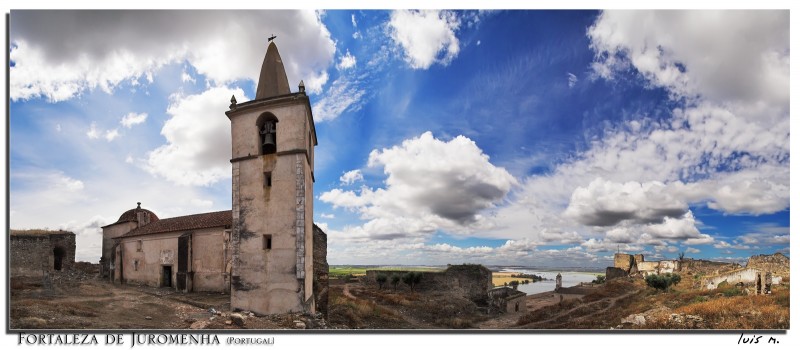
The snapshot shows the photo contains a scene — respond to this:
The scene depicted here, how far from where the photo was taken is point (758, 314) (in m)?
8.05

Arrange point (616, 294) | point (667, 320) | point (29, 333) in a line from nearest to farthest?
point (29, 333) → point (667, 320) → point (616, 294)

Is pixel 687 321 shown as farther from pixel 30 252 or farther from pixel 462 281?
pixel 30 252

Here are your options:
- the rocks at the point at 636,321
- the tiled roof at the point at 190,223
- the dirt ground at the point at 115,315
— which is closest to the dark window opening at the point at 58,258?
the tiled roof at the point at 190,223

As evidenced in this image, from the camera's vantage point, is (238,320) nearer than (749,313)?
No

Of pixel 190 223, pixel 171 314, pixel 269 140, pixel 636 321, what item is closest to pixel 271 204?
pixel 269 140

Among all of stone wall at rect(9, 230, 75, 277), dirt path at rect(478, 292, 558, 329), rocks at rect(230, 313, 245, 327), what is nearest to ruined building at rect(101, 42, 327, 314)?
rocks at rect(230, 313, 245, 327)

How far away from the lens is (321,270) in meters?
11.5

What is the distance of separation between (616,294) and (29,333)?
74.5 ft

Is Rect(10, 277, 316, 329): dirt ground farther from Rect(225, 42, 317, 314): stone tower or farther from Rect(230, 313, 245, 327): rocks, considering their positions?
A: Rect(225, 42, 317, 314): stone tower

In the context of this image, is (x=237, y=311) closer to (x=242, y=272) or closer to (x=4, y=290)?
(x=242, y=272)

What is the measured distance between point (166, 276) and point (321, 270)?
997 cm

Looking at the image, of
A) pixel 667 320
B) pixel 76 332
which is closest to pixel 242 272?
pixel 76 332

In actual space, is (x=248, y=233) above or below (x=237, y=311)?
above

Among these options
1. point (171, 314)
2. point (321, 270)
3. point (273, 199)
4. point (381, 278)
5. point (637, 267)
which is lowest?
point (637, 267)
